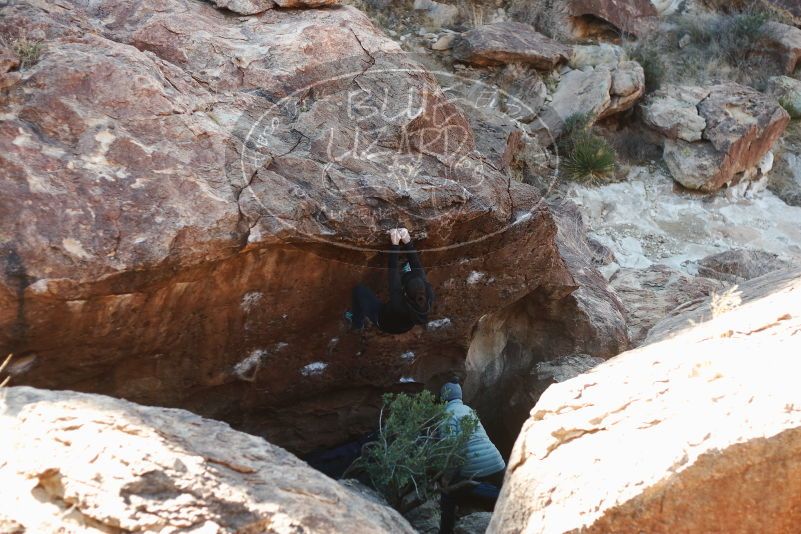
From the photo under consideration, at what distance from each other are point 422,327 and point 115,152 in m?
2.03

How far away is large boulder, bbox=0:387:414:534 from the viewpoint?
2.36 meters

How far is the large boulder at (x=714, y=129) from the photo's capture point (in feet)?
26.6

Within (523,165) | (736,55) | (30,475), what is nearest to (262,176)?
(30,475)

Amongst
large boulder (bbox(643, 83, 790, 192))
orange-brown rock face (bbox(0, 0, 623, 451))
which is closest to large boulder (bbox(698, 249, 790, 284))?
large boulder (bbox(643, 83, 790, 192))

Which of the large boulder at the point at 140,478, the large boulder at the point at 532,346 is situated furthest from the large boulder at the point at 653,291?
the large boulder at the point at 140,478

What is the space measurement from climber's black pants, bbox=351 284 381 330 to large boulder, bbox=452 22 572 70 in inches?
173

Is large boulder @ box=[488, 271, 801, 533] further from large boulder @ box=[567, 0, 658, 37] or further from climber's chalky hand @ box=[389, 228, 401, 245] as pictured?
large boulder @ box=[567, 0, 658, 37]

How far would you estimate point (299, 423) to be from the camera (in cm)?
484

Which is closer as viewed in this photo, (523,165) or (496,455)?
(496,455)

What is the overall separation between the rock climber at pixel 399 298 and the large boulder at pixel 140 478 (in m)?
1.50

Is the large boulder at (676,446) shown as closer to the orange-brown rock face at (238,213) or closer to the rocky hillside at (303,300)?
the rocky hillside at (303,300)

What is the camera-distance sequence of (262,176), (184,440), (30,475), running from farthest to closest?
1. (262,176)
2. (184,440)
3. (30,475)

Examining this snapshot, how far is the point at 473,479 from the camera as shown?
13.6ft

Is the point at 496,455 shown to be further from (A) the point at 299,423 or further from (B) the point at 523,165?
(B) the point at 523,165
